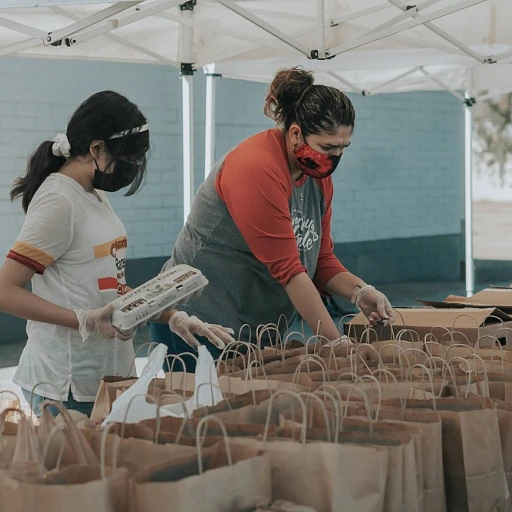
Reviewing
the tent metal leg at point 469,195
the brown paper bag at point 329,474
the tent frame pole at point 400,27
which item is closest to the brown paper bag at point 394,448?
the brown paper bag at point 329,474

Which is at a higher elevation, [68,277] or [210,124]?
[210,124]

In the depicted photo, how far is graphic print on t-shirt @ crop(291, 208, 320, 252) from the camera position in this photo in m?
2.18

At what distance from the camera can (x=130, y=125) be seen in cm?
185

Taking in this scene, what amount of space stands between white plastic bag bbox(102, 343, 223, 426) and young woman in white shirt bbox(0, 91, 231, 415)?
26cm

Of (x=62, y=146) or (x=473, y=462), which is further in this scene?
(x=62, y=146)

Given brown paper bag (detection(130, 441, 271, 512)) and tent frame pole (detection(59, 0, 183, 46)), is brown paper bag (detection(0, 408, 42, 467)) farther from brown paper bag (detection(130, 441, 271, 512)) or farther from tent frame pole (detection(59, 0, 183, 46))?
tent frame pole (detection(59, 0, 183, 46))

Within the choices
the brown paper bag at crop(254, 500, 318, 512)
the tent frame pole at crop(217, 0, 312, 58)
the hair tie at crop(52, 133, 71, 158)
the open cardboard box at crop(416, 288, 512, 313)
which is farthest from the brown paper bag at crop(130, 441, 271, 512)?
the tent frame pole at crop(217, 0, 312, 58)

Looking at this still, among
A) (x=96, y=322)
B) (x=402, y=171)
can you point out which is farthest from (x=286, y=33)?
(x=402, y=171)

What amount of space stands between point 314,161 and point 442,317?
72 cm

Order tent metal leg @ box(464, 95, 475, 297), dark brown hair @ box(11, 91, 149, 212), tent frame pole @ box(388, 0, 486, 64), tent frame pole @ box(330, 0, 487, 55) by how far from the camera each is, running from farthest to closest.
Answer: tent metal leg @ box(464, 95, 475, 297) < tent frame pole @ box(388, 0, 486, 64) < tent frame pole @ box(330, 0, 487, 55) < dark brown hair @ box(11, 91, 149, 212)

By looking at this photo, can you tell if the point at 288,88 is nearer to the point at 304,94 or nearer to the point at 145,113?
the point at 304,94

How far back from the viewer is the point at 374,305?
232 cm

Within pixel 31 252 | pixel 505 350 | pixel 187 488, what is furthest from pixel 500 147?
pixel 187 488

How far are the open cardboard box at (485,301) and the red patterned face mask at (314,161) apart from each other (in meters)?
0.90
